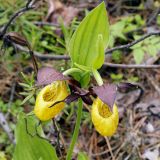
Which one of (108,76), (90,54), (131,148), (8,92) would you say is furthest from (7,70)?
(90,54)

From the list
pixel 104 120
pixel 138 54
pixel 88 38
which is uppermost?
pixel 88 38

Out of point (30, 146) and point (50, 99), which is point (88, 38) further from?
point (30, 146)

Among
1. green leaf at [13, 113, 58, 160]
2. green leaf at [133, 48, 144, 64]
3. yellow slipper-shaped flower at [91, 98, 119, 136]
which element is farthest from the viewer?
green leaf at [133, 48, 144, 64]

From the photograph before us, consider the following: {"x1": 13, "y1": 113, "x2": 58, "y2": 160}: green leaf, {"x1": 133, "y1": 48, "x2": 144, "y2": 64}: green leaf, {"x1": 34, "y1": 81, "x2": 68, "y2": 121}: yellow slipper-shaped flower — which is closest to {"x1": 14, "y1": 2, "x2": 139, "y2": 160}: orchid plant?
{"x1": 34, "y1": 81, "x2": 68, "y2": 121}: yellow slipper-shaped flower

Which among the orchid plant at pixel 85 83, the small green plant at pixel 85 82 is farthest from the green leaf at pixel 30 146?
the orchid plant at pixel 85 83

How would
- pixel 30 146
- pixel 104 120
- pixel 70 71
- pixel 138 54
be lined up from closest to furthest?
pixel 104 120 → pixel 70 71 → pixel 30 146 → pixel 138 54

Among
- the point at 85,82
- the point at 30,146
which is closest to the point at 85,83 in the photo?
the point at 85,82

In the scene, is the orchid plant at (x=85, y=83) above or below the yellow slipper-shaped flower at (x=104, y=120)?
above

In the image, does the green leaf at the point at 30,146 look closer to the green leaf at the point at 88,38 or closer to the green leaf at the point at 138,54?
the green leaf at the point at 88,38

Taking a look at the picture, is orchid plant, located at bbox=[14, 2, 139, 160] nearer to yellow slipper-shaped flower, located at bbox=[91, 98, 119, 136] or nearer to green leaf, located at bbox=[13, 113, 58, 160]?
yellow slipper-shaped flower, located at bbox=[91, 98, 119, 136]
